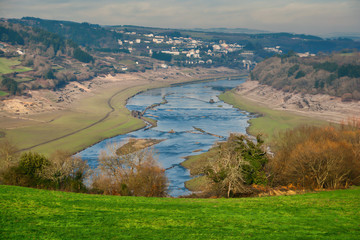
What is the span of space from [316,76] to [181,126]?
6853 centimetres

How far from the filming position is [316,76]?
14750 centimetres

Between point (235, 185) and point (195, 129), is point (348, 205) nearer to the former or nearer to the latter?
point (235, 185)

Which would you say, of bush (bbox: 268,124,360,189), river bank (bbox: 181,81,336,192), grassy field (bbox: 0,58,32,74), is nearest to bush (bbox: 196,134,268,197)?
bush (bbox: 268,124,360,189)

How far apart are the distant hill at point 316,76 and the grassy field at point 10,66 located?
104 meters

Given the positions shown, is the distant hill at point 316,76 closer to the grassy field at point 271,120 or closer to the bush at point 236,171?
the grassy field at point 271,120

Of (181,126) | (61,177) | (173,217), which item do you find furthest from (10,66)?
(173,217)

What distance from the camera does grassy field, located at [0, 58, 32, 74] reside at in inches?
5977

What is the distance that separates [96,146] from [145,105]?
59.8 m

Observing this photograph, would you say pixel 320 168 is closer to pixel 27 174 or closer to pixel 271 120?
pixel 27 174

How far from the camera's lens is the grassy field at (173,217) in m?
20.0

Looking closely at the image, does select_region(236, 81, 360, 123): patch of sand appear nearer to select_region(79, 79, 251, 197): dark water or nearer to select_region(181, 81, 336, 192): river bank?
select_region(181, 81, 336, 192): river bank

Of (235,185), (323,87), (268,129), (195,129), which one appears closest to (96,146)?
(195,129)

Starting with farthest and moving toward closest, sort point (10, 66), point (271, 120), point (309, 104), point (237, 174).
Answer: point (10, 66), point (309, 104), point (271, 120), point (237, 174)

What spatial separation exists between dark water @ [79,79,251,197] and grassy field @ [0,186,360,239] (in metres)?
25.9
